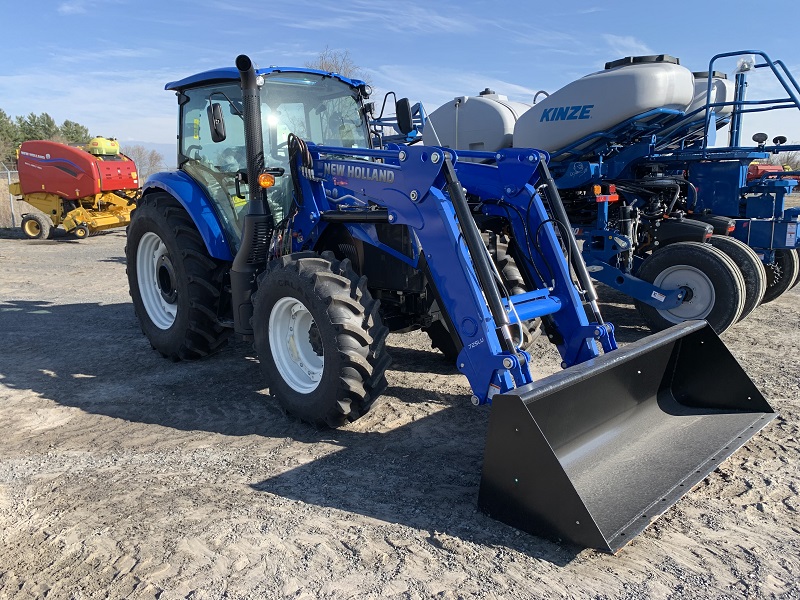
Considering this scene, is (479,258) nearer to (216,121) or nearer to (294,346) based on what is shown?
(294,346)

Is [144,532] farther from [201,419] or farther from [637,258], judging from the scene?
[637,258]

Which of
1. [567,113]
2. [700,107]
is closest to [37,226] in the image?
[567,113]

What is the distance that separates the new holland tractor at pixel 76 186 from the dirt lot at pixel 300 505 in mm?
10783

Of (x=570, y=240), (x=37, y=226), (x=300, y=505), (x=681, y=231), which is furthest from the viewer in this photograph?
(x=37, y=226)

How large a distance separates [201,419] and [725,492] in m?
3.20

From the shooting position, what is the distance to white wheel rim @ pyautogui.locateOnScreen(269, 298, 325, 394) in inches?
172

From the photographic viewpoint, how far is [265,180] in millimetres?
4535

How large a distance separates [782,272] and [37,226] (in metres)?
15.5

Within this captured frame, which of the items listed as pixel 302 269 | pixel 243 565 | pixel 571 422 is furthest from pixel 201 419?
pixel 571 422

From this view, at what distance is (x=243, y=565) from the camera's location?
2744mm

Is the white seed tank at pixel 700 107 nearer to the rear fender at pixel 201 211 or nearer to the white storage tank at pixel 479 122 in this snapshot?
the white storage tank at pixel 479 122

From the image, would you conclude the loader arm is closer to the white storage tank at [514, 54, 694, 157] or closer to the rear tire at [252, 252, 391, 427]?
the rear tire at [252, 252, 391, 427]

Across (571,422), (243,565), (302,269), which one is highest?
(302,269)

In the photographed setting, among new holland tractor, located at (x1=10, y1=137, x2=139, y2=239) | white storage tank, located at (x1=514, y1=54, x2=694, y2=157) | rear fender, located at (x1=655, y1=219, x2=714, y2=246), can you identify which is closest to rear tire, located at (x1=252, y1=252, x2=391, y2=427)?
rear fender, located at (x1=655, y1=219, x2=714, y2=246)
